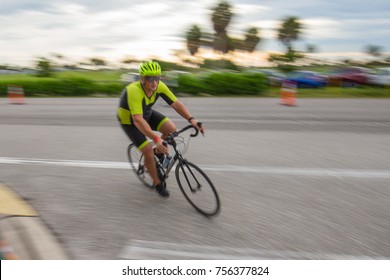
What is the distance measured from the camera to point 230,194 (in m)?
5.14

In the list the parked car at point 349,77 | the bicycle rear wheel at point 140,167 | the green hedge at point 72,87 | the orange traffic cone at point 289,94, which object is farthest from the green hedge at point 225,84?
the bicycle rear wheel at point 140,167

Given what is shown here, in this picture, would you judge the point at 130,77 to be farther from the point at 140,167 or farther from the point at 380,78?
the point at 140,167

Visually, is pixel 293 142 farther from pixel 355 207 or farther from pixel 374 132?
pixel 355 207

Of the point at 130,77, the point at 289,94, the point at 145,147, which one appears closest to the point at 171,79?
the point at 130,77

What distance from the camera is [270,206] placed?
15.4 feet

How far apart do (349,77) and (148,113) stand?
2197cm

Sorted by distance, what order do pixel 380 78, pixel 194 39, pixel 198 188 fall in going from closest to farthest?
pixel 198 188, pixel 380 78, pixel 194 39

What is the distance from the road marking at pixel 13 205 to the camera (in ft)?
14.9

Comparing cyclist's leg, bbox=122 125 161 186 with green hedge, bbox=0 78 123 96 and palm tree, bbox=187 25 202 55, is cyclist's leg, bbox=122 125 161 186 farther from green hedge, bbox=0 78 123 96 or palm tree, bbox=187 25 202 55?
palm tree, bbox=187 25 202 55

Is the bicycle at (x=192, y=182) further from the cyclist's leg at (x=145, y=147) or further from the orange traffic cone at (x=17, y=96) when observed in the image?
the orange traffic cone at (x=17, y=96)

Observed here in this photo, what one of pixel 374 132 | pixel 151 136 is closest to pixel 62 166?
pixel 151 136

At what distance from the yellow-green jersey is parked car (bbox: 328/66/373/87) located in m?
21.3

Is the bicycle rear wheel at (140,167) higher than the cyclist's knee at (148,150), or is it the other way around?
the cyclist's knee at (148,150)

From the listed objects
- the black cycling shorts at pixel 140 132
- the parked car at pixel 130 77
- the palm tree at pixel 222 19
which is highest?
the palm tree at pixel 222 19
